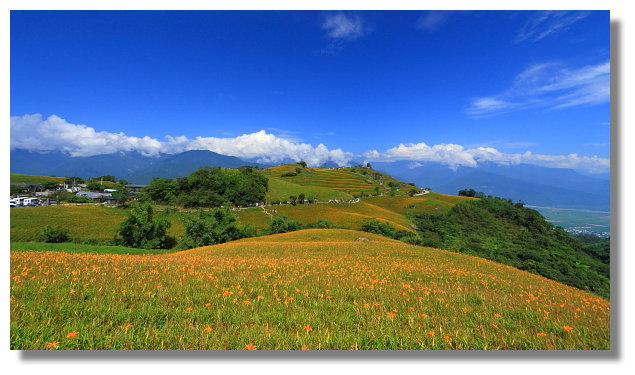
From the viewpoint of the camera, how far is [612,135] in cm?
466

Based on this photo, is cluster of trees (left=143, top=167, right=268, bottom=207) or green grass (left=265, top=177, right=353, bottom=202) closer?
cluster of trees (left=143, top=167, right=268, bottom=207)

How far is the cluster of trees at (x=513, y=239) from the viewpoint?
28463 millimetres

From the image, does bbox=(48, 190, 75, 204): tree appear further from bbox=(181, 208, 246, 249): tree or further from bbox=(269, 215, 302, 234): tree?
bbox=(269, 215, 302, 234): tree

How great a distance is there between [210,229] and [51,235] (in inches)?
756

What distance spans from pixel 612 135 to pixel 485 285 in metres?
3.96

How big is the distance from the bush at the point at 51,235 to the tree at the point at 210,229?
606 inches

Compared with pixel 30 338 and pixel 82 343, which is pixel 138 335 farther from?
pixel 30 338

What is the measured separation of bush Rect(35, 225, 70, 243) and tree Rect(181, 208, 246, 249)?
15.4 metres

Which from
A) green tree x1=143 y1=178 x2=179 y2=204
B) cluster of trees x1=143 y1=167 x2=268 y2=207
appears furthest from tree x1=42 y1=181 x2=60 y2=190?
green tree x1=143 y1=178 x2=179 y2=204

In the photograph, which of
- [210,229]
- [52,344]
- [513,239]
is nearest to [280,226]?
[210,229]

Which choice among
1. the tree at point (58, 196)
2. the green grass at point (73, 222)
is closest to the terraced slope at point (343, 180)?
the green grass at point (73, 222)

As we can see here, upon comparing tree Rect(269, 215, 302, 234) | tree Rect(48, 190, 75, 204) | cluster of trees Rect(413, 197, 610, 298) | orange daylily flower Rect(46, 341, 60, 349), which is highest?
orange daylily flower Rect(46, 341, 60, 349)

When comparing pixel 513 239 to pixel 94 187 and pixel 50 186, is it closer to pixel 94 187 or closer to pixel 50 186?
pixel 50 186

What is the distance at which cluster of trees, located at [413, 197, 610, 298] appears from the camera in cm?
2846
